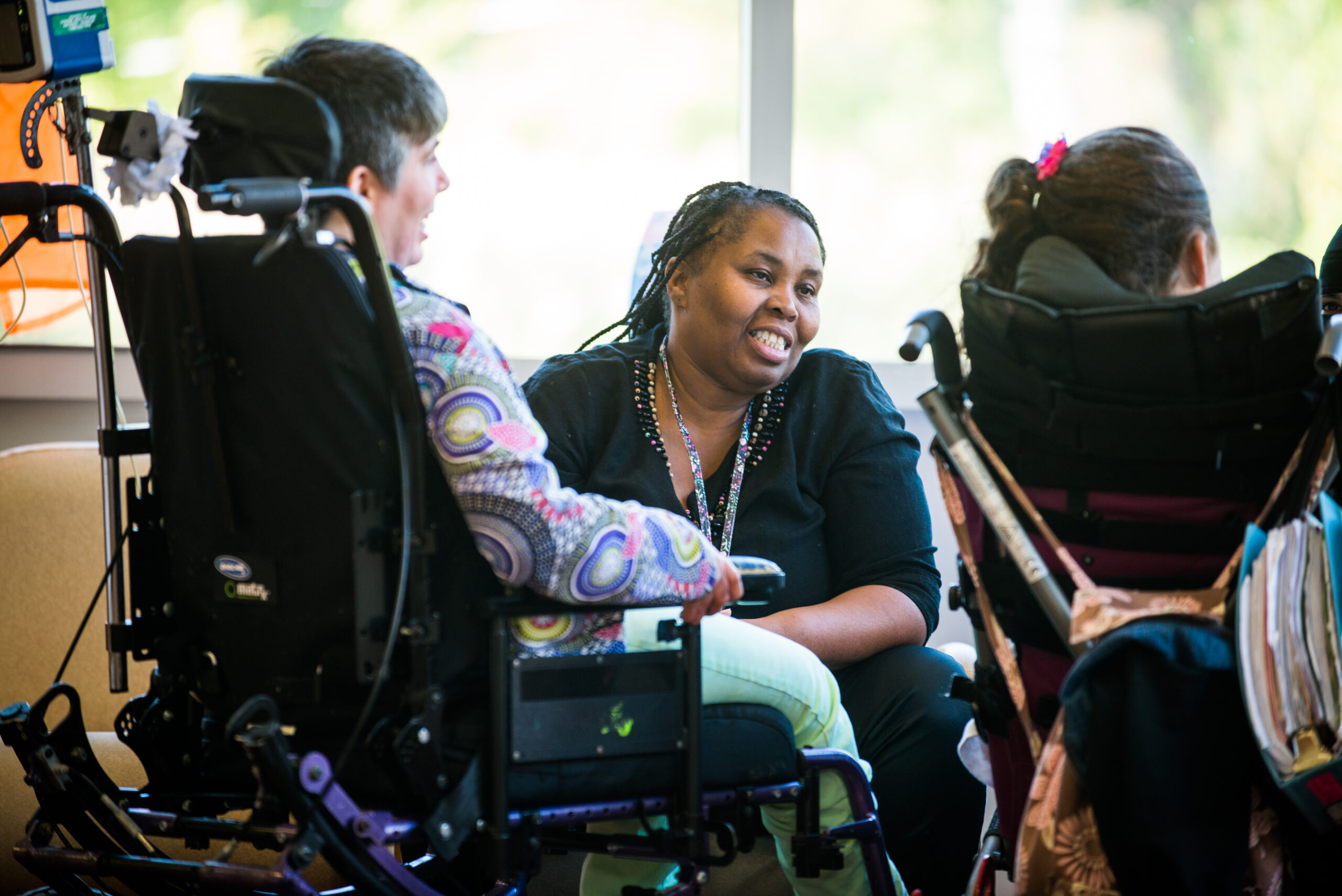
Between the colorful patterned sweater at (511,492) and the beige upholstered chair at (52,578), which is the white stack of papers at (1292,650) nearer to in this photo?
the colorful patterned sweater at (511,492)

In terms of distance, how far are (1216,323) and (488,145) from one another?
2238 mm

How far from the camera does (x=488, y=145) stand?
3025 millimetres

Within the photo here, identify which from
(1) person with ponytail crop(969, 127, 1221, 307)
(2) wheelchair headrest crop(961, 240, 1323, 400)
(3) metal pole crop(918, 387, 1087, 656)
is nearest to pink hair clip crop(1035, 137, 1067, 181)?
(1) person with ponytail crop(969, 127, 1221, 307)

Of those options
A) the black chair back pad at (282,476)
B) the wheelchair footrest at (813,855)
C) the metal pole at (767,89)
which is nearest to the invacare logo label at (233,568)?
the black chair back pad at (282,476)

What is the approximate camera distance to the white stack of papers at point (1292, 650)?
1123 millimetres

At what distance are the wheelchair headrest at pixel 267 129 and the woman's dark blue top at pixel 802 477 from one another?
86 cm

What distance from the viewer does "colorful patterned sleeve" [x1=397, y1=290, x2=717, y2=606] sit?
121 centimetres

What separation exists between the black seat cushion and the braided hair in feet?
3.37

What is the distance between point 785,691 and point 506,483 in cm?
48

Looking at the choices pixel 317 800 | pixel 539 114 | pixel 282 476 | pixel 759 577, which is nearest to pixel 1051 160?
pixel 759 577

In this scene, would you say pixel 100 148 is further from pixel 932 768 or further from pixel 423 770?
pixel 932 768

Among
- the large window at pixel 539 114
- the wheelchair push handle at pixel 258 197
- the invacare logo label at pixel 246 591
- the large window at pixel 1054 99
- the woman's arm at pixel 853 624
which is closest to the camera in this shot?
the wheelchair push handle at pixel 258 197

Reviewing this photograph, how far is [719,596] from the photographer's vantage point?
1.33 meters

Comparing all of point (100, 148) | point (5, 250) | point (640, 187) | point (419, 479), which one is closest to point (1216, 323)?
point (419, 479)
